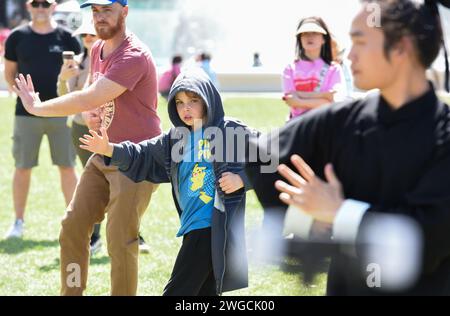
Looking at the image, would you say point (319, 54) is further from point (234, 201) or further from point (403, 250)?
point (403, 250)

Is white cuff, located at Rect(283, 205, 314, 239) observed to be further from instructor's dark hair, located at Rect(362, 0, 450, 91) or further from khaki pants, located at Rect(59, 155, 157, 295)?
khaki pants, located at Rect(59, 155, 157, 295)

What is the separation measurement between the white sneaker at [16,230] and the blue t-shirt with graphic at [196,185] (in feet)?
10.9

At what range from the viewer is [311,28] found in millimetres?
6910

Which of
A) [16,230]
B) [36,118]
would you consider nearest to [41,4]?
[36,118]

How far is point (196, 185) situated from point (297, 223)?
5.93 feet

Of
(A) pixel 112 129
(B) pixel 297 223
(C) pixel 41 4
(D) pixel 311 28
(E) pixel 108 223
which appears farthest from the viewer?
(C) pixel 41 4

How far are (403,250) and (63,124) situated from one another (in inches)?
215

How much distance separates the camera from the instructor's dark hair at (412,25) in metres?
2.78

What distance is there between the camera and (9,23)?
3981 cm

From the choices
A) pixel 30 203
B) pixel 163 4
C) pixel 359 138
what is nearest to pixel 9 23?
pixel 163 4

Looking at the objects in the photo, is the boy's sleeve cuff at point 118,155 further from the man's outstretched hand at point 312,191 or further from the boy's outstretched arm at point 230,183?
the man's outstretched hand at point 312,191

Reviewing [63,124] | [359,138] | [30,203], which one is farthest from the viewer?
[30,203]

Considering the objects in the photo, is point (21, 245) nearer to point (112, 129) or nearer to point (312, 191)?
point (112, 129)

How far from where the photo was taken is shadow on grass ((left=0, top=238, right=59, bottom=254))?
7.21 metres
